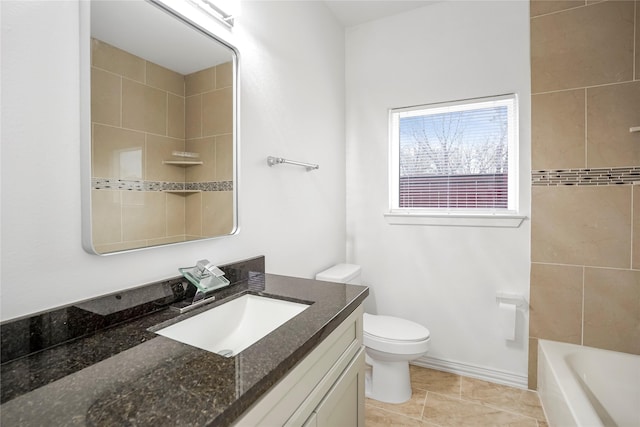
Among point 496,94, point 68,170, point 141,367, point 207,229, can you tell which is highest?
point 496,94

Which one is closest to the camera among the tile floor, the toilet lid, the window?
the tile floor

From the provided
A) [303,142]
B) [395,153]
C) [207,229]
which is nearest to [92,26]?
[207,229]

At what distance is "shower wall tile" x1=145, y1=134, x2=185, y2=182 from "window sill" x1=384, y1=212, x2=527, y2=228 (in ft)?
5.51

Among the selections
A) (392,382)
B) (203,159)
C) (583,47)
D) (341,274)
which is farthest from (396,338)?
(583,47)

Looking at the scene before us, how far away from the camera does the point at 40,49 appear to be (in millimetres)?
795

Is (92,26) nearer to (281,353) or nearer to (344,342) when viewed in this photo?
(281,353)

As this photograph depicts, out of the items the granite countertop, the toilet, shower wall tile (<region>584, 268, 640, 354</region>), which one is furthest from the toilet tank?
shower wall tile (<region>584, 268, 640, 354</region>)

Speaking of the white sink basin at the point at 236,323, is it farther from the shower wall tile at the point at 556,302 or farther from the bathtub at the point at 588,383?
the shower wall tile at the point at 556,302

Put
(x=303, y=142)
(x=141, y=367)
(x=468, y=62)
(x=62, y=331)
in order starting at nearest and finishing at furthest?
(x=141, y=367) → (x=62, y=331) → (x=303, y=142) → (x=468, y=62)

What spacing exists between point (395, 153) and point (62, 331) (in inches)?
89.2

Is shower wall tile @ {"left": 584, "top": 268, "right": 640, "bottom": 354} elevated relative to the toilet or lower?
elevated

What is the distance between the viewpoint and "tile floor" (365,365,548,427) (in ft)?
5.82

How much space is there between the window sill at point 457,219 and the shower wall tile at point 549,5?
1.30 metres

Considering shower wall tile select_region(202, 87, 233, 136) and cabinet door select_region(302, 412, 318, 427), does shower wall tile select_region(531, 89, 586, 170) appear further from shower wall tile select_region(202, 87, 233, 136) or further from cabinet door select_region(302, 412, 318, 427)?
cabinet door select_region(302, 412, 318, 427)
